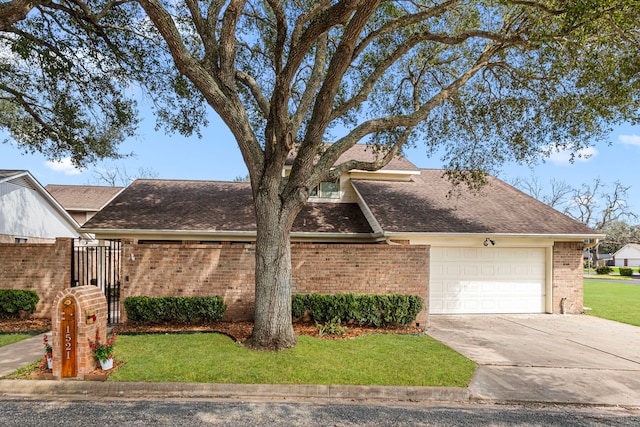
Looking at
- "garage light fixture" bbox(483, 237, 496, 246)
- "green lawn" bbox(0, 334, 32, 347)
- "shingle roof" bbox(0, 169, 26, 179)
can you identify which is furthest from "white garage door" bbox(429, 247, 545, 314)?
"shingle roof" bbox(0, 169, 26, 179)

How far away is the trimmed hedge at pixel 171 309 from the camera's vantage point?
9.05 m

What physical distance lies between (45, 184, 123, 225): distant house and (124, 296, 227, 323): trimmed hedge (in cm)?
1677

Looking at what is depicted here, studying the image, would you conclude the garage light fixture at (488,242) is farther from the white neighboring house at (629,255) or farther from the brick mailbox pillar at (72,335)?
the white neighboring house at (629,255)

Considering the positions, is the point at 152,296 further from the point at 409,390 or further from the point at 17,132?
the point at 17,132

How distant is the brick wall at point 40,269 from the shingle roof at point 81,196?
14641 millimetres

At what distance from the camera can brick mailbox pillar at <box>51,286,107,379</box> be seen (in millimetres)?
5727

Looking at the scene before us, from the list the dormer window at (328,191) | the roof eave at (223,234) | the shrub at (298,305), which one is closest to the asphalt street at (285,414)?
the shrub at (298,305)

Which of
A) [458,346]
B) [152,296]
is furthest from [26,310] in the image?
[458,346]

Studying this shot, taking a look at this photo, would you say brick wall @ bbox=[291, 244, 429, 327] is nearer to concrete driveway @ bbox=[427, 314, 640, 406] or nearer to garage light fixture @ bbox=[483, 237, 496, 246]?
concrete driveway @ bbox=[427, 314, 640, 406]

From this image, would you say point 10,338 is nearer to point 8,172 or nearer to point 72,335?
point 72,335

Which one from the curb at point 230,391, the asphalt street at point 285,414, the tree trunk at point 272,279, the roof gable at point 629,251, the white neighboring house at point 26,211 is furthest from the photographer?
the roof gable at point 629,251

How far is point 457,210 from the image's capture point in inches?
520

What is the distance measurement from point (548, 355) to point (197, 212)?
420 inches

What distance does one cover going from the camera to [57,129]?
11.9 m
